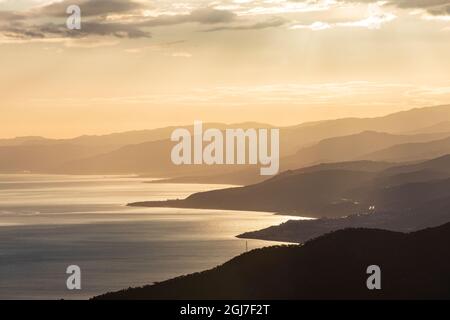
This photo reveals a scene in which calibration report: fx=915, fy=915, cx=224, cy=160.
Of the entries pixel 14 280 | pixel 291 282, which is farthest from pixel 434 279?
pixel 14 280

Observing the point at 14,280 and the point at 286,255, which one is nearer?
the point at 286,255
